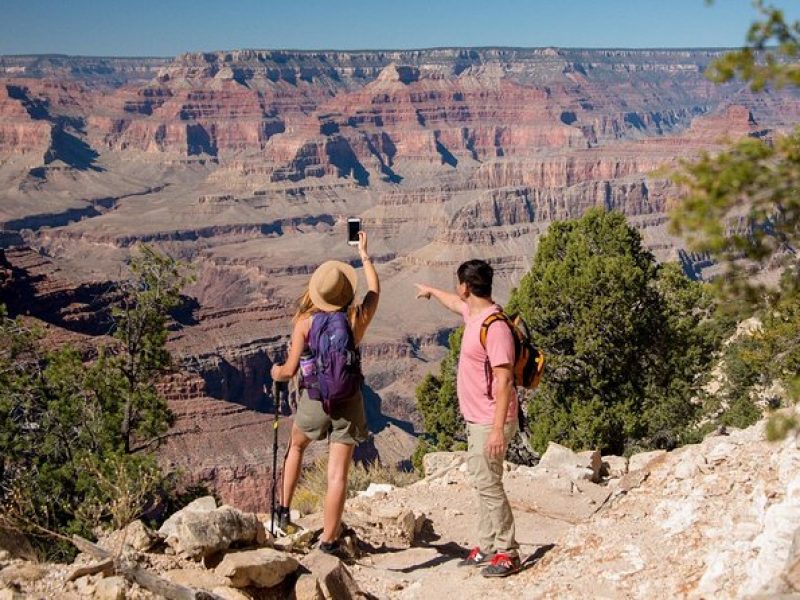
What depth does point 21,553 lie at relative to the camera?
22.6ft

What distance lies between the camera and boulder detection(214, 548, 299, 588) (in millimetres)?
6488

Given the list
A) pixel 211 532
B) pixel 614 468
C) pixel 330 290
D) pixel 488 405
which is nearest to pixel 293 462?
pixel 211 532

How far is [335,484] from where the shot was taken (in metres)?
7.52

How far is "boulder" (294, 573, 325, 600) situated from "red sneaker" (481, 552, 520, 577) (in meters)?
1.38

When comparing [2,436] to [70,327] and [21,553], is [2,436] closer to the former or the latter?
[21,553]

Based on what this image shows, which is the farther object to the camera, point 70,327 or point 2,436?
point 70,327

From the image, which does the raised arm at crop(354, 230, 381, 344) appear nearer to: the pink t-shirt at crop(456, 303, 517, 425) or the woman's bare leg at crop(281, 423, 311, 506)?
the pink t-shirt at crop(456, 303, 517, 425)

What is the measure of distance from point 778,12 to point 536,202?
486 ft

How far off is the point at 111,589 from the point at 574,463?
7.50 metres

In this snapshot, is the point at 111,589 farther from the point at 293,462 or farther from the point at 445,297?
the point at 445,297

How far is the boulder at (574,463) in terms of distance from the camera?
11742 mm

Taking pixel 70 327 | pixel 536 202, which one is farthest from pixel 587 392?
pixel 536 202

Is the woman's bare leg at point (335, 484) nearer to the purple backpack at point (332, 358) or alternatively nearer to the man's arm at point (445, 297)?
the purple backpack at point (332, 358)

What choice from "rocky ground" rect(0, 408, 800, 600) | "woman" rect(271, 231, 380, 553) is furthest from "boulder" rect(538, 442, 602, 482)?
"woman" rect(271, 231, 380, 553)
